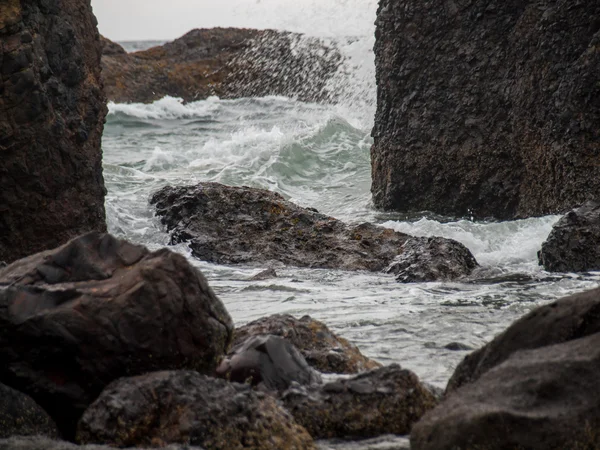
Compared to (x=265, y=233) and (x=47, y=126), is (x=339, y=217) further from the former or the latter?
(x=47, y=126)

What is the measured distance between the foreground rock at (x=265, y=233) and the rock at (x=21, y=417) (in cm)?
423

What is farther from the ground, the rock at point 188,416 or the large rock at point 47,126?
the large rock at point 47,126

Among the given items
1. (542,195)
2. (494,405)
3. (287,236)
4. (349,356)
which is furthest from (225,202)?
(494,405)

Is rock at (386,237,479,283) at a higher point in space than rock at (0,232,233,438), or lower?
lower

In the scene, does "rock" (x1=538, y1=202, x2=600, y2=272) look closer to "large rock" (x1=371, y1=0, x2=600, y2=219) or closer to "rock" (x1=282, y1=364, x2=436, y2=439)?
"large rock" (x1=371, y1=0, x2=600, y2=219)

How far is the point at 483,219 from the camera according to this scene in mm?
9008

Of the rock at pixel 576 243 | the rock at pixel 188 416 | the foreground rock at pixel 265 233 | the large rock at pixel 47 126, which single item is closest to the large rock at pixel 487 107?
the rock at pixel 576 243

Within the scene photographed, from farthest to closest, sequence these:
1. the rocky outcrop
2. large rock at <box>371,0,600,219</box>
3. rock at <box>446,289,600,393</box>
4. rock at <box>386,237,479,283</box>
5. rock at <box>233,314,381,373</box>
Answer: the rocky outcrop, large rock at <box>371,0,600,219</box>, rock at <box>386,237,479,283</box>, rock at <box>233,314,381,373</box>, rock at <box>446,289,600,393</box>

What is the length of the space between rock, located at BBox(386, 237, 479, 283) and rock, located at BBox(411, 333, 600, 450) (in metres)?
3.62

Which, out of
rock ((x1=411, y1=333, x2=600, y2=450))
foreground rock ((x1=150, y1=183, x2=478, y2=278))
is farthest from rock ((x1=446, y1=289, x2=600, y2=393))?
foreground rock ((x1=150, y1=183, x2=478, y2=278))

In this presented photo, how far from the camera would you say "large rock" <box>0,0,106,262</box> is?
6312mm

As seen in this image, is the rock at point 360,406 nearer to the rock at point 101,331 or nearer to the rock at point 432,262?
the rock at point 101,331

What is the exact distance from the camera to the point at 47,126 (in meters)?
6.57

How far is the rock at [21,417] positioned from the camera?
3.18m
